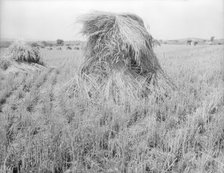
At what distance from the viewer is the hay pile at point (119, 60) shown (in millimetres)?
5133

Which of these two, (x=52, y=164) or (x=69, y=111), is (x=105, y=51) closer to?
(x=69, y=111)

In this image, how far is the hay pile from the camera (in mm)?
5133

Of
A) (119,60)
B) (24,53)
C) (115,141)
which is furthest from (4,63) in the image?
(115,141)

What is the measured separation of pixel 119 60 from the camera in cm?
529

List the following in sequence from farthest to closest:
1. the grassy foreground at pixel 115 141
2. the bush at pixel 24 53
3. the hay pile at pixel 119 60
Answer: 1. the bush at pixel 24 53
2. the hay pile at pixel 119 60
3. the grassy foreground at pixel 115 141

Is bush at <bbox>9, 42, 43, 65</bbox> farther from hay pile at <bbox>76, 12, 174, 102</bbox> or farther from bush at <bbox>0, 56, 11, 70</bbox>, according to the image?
hay pile at <bbox>76, 12, 174, 102</bbox>

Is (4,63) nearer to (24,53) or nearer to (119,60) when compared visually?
(24,53)

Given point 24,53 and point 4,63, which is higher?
point 24,53

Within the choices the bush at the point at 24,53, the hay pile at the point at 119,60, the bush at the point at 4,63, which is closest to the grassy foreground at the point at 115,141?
the hay pile at the point at 119,60

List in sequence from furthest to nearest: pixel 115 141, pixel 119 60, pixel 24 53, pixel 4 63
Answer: pixel 24 53 → pixel 4 63 → pixel 119 60 → pixel 115 141

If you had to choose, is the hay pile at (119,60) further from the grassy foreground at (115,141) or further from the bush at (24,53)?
the bush at (24,53)

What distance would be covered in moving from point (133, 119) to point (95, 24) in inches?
92.0

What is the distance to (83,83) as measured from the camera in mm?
5352

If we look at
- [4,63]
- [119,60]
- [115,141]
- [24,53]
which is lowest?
[4,63]
